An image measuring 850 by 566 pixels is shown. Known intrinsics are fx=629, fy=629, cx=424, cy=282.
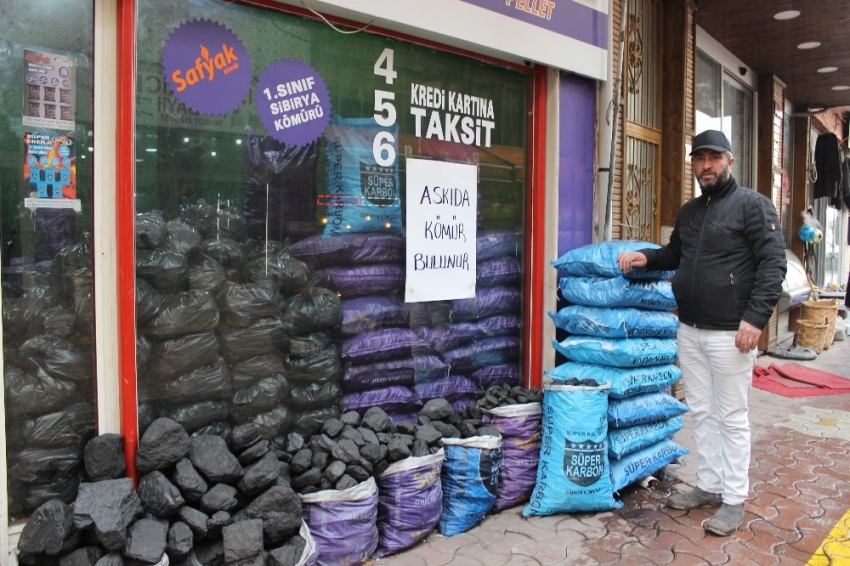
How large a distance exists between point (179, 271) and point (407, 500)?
1571 millimetres

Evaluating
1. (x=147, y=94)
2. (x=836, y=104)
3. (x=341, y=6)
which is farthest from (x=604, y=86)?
(x=836, y=104)

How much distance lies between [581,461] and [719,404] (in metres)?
0.84

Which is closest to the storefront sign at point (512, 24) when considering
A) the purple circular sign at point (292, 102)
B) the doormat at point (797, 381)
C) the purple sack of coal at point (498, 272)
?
the purple circular sign at point (292, 102)

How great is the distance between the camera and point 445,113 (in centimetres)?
405

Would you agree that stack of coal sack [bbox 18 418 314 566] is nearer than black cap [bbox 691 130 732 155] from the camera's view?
Yes

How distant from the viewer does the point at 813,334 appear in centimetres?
907

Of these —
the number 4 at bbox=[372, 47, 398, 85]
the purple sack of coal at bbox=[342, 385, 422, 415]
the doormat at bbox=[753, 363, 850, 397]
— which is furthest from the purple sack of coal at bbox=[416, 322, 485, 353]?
the doormat at bbox=[753, 363, 850, 397]

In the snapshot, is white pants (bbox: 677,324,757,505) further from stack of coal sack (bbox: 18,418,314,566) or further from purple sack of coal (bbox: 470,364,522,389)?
stack of coal sack (bbox: 18,418,314,566)

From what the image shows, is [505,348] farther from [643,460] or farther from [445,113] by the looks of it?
[445,113]

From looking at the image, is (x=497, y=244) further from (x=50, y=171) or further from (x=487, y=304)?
(x=50, y=171)

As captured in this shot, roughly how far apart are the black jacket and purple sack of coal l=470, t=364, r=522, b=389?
1288mm

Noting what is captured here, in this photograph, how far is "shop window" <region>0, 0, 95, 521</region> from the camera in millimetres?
2521

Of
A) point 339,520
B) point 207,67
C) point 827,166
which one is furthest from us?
point 827,166

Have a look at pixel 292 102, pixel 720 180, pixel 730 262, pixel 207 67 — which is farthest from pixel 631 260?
pixel 207 67
